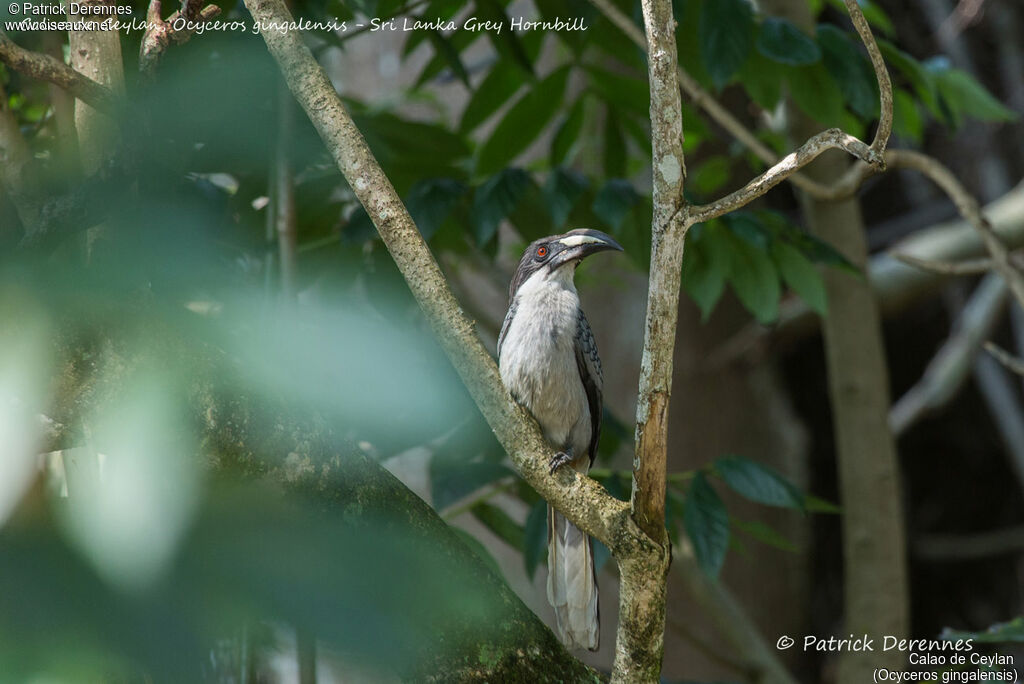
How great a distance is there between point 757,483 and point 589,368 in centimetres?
72

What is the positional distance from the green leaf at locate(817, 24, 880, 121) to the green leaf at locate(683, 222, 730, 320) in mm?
598

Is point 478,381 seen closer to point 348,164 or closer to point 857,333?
point 348,164

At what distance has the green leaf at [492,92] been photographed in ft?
12.1

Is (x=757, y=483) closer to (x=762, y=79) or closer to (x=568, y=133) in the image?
(x=762, y=79)

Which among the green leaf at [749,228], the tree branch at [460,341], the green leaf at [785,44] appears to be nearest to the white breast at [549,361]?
the green leaf at [749,228]

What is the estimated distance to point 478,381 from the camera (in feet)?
6.42

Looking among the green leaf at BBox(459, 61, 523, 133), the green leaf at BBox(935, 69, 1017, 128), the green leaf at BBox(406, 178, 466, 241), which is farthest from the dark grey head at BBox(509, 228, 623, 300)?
the green leaf at BBox(935, 69, 1017, 128)

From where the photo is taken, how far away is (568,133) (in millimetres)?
3684

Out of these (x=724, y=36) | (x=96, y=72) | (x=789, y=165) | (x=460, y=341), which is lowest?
(x=460, y=341)

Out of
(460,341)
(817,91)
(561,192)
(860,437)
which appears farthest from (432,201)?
(860,437)

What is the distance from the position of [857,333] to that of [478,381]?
107 inches

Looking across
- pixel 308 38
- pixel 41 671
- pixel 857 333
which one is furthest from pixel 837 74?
pixel 41 671

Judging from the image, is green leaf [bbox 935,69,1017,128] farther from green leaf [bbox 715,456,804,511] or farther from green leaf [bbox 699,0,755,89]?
green leaf [bbox 715,456,804,511]

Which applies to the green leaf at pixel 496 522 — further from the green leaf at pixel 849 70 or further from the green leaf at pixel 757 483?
the green leaf at pixel 849 70
